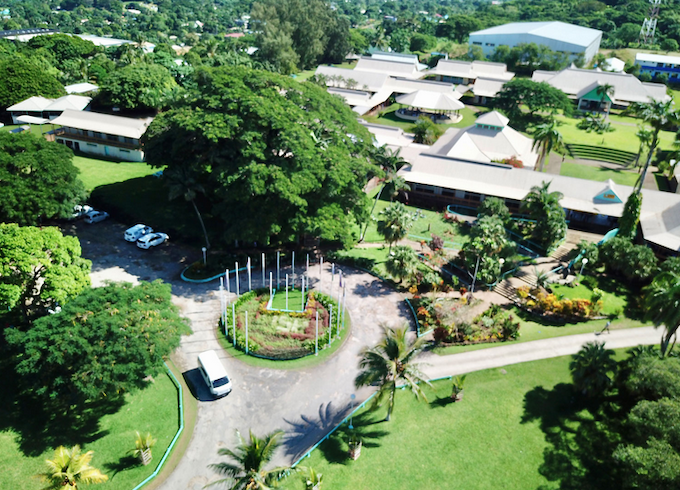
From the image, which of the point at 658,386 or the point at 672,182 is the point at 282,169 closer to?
the point at 658,386

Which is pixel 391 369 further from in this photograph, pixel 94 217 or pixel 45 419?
pixel 94 217

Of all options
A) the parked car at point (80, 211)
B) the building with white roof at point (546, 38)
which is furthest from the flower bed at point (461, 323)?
the building with white roof at point (546, 38)

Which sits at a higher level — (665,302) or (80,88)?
(665,302)

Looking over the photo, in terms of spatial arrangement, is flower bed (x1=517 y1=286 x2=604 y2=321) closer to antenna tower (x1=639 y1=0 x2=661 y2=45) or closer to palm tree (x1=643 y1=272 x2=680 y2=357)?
palm tree (x1=643 y1=272 x2=680 y2=357)

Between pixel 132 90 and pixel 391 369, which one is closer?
pixel 391 369

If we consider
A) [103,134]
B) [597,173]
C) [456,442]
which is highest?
[103,134]

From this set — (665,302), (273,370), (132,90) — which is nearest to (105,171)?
(132,90)

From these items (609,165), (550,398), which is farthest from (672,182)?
(550,398)

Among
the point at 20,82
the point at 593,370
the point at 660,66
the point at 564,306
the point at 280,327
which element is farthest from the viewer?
the point at 660,66
